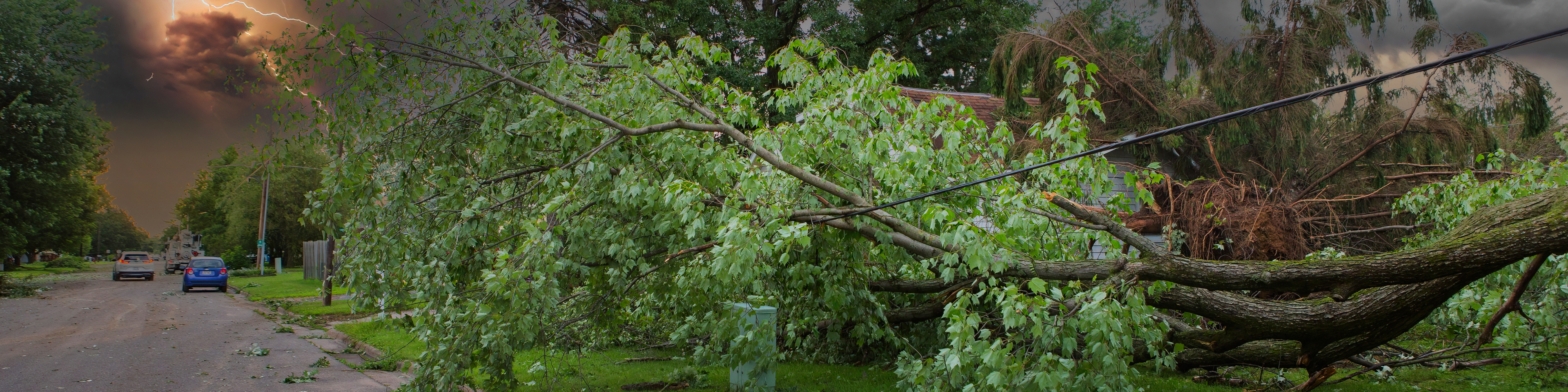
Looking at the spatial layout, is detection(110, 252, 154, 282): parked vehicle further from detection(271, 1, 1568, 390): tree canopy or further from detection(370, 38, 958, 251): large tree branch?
detection(370, 38, 958, 251): large tree branch

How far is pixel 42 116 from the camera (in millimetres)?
16719

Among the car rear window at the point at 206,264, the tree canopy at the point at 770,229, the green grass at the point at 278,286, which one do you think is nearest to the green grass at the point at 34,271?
the green grass at the point at 278,286

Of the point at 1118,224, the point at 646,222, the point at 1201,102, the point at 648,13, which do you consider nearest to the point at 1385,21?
the point at 1201,102

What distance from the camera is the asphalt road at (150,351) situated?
7.16 meters

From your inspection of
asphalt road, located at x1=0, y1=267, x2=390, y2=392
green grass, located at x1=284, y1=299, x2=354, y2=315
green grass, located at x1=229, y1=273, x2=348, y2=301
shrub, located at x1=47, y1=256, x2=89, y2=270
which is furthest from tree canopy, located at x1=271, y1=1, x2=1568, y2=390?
shrub, located at x1=47, y1=256, x2=89, y2=270

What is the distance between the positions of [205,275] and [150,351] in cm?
1508

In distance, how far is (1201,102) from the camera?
11.6m

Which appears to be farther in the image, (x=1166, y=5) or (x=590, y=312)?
(x=1166, y=5)

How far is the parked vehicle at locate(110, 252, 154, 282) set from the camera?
88.2 feet

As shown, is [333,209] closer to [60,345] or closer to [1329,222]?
[60,345]

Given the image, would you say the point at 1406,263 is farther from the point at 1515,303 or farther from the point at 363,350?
the point at 363,350

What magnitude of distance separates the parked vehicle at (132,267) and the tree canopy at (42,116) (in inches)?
295

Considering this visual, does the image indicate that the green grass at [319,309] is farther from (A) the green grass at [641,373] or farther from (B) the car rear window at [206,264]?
(B) the car rear window at [206,264]

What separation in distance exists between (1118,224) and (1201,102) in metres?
6.89
